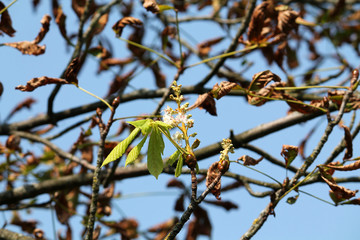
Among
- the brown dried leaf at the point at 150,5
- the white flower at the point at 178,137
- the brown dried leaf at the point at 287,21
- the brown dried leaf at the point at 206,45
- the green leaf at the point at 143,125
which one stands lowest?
the green leaf at the point at 143,125

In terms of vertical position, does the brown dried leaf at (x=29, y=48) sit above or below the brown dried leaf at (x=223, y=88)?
above

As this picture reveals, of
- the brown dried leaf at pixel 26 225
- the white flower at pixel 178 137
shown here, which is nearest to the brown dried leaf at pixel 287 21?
the white flower at pixel 178 137

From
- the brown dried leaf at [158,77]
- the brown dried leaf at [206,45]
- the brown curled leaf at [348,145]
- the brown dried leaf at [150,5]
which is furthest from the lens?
the brown dried leaf at [206,45]

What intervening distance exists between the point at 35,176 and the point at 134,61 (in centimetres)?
115

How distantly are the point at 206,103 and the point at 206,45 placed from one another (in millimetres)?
2197

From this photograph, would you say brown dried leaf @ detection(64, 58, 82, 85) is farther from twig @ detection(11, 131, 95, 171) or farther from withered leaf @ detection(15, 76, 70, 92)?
twig @ detection(11, 131, 95, 171)

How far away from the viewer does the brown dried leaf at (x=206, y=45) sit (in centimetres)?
358

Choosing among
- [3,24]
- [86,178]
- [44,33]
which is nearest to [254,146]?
[86,178]

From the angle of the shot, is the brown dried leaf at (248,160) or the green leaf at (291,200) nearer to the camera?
the brown dried leaf at (248,160)

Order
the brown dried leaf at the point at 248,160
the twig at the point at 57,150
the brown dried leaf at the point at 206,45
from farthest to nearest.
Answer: the brown dried leaf at the point at 206,45, the twig at the point at 57,150, the brown dried leaf at the point at 248,160

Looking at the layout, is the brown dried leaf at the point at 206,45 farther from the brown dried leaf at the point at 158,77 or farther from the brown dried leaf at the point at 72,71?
the brown dried leaf at the point at 72,71

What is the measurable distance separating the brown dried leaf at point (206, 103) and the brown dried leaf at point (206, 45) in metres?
2.08

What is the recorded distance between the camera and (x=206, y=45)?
12.0 feet

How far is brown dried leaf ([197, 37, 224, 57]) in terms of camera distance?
3582 millimetres
